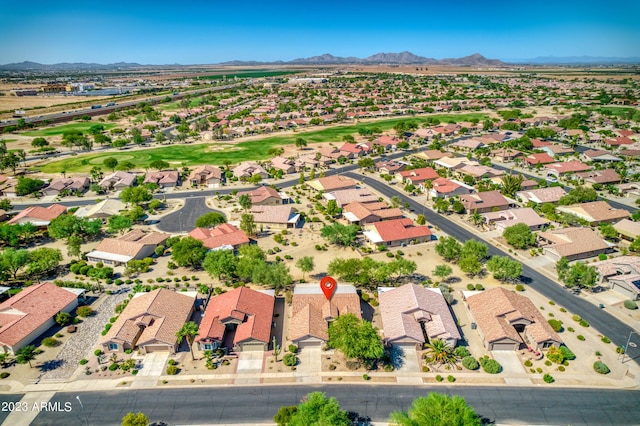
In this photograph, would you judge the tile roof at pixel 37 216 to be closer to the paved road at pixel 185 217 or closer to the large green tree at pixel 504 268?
the paved road at pixel 185 217

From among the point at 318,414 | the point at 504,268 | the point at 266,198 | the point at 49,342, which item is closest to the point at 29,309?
the point at 49,342

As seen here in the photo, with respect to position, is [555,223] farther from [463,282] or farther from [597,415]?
[597,415]

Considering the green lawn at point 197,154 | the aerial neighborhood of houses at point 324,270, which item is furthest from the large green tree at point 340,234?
the green lawn at point 197,154

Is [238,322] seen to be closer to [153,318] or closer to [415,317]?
[153,318]

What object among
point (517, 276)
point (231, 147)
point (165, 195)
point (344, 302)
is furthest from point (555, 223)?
point (231, 147)

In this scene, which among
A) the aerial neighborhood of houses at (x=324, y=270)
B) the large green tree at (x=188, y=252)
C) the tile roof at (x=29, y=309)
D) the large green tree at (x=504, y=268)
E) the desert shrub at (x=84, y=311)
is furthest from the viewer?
the large green tree at (x=188, y=252)

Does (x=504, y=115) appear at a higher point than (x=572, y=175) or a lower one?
higher
